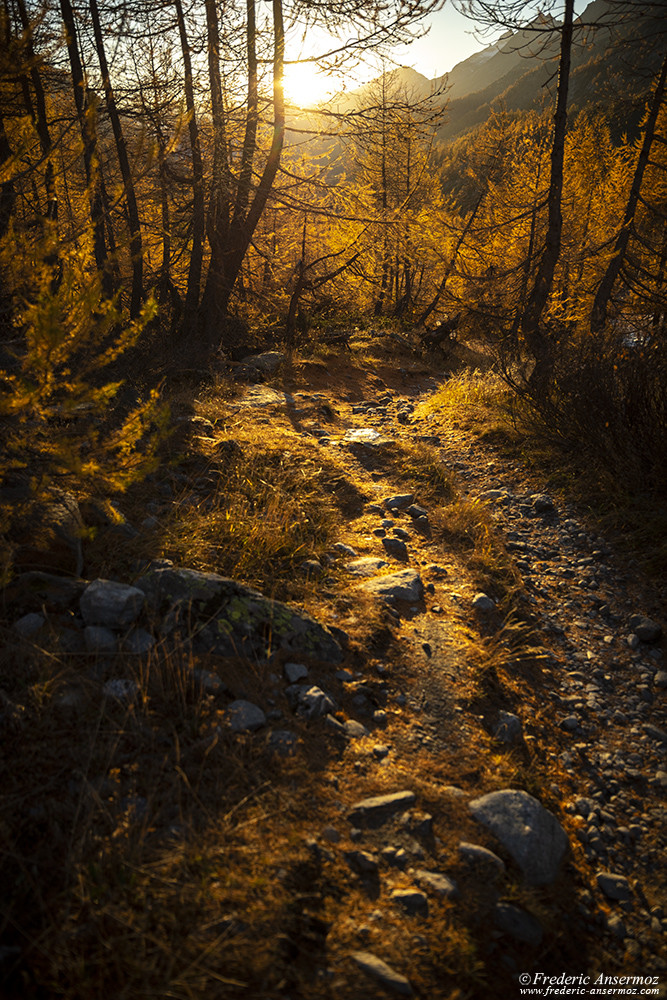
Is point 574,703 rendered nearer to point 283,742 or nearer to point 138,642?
point 283,742

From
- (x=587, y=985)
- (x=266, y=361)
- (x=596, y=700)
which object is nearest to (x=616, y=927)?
(x=587, y=985)

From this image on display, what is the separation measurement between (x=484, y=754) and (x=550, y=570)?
2.23 metres

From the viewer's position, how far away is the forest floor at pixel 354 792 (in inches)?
60.1

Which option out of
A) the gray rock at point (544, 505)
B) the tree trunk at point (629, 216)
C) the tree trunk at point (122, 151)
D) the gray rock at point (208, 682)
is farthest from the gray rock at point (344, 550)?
the tree trunk at point (629, 216)

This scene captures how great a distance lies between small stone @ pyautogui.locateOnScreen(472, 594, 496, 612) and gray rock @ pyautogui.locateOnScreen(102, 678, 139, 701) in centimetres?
248

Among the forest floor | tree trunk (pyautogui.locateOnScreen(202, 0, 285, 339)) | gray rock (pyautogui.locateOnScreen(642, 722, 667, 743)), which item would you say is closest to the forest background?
tree trunk (pyautogui.locateOnScreen(202, 0, 285, 339))

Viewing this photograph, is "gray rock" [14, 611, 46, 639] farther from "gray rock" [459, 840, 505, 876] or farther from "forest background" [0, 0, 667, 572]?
"gray rock" [459, 840, 505, 876]

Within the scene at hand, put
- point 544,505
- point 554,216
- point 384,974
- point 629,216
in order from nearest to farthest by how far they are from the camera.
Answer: point 384,974 < point 544,505 < point 554,216 < point 629,216

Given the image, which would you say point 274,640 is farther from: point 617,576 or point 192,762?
point 617,576

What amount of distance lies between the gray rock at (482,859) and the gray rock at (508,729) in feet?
2.30

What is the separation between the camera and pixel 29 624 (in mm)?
2475

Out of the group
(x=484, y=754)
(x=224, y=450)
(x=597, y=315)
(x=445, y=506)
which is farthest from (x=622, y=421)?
(x=597, y=315)

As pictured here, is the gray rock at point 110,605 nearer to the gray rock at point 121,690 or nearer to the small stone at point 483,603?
the gray rock at point 121,690

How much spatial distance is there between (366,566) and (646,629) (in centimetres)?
213
